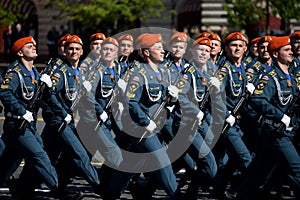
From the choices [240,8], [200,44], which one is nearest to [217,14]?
[240,8]

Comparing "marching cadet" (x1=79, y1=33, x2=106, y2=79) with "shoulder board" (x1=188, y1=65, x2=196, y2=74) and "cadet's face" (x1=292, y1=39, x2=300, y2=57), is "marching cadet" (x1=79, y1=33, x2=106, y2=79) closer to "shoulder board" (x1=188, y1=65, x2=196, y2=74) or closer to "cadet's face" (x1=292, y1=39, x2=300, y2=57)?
"shoulder board" (x1=188, y1=65, x2=196, y2=74)

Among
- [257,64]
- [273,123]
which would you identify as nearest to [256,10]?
[257,64]

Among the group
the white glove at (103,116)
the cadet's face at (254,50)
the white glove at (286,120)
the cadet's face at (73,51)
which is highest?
the cadet's face at (73,51)

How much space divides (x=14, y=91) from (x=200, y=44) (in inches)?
102

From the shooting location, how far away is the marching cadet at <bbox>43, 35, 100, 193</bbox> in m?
12.2

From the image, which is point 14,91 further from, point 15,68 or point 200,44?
point 200,44

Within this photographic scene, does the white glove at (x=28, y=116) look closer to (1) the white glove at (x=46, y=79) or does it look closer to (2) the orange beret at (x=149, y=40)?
(1) the white glove at (x=46, y=79)

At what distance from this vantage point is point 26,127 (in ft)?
37.9

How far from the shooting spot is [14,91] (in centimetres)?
1157

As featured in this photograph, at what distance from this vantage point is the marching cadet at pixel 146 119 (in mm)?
11117

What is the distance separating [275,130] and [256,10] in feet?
70.8

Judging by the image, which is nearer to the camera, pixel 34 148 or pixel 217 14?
pixel 34 148

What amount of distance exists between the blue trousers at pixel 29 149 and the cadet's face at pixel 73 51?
1.30 metres

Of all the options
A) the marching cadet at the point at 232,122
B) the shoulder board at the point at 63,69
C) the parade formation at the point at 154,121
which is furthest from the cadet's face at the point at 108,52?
the marching cadet at the point at 232,122
